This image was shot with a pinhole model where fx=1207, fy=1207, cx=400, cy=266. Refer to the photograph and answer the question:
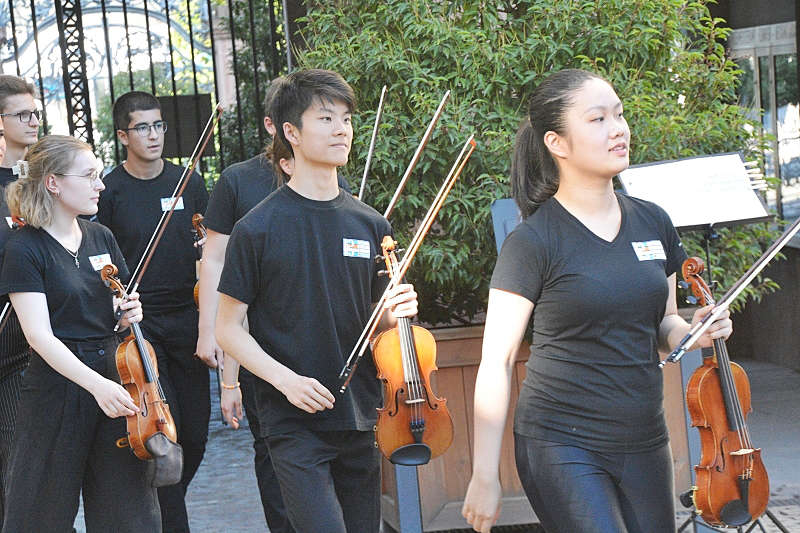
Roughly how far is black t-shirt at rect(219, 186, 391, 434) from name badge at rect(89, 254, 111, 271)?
2.12ft

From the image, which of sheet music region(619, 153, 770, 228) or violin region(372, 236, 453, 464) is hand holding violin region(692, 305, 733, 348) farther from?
sheet music region(619, 153, 770, 228)

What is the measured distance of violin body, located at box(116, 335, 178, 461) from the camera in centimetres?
347

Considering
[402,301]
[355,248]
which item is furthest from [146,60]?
[402,301]

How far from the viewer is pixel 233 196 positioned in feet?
13.9

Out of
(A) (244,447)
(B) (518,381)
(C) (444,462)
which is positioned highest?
(B) (518,381)

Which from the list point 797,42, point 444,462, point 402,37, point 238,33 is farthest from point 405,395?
point 238,33

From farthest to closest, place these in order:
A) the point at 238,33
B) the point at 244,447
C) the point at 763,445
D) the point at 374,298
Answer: the point at 238,33, the point at 244,447, the point at 763,445, the point at 374,298

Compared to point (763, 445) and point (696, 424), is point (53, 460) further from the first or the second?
point (763, 445)

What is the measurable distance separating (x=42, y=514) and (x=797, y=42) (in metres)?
5.60

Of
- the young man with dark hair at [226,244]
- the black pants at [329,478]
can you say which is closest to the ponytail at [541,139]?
the black pants at [329,478]

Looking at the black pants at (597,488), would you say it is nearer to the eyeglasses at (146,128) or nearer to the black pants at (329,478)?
the black pants at (329,478)

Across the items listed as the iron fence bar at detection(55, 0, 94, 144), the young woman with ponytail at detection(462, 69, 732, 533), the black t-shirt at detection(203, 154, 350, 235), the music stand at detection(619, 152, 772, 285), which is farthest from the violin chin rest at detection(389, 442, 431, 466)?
the iron fence bar at detection(55, 0, 94, 144)

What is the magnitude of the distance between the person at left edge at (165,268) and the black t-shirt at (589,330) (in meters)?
2.32

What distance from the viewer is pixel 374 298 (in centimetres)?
339
